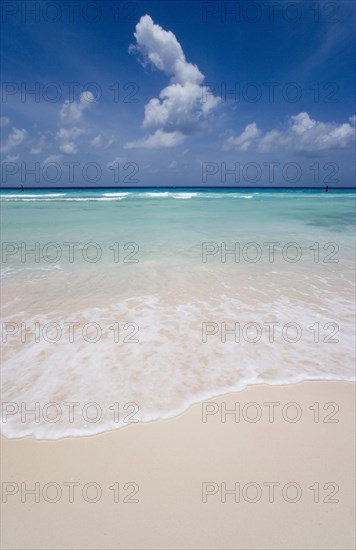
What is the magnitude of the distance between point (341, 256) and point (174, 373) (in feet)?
22.2

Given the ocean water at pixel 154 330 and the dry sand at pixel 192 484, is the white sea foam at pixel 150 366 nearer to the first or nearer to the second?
the ocean water at pixel 154 330

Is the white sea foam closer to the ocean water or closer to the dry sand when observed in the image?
the ocean water

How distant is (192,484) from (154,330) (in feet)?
7.09

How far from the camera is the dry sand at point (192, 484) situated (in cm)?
169

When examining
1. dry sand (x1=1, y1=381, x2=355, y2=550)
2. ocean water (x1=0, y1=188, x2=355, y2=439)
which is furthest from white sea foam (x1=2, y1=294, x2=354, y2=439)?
dry sand (x1=1, y1=381, x2=355, y2=550)

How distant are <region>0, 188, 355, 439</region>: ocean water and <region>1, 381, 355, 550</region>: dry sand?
243mm

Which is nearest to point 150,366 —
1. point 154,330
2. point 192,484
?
point 154,330

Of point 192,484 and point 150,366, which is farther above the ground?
point 150,366

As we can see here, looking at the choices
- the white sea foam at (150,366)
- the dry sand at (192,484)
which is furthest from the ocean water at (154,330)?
the dry sand at (192,484)

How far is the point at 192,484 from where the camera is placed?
194cm

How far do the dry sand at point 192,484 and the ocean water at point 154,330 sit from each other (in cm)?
24

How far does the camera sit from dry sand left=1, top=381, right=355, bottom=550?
5.55 feet

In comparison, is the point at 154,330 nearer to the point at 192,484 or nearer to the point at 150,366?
the point at 150,366

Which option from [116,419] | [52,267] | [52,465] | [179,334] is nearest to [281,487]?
[116,419]
